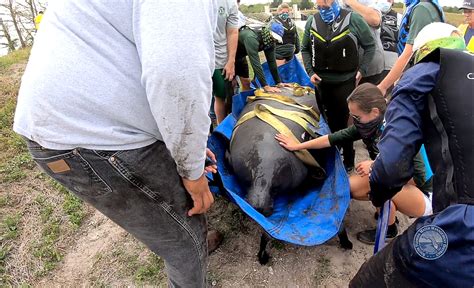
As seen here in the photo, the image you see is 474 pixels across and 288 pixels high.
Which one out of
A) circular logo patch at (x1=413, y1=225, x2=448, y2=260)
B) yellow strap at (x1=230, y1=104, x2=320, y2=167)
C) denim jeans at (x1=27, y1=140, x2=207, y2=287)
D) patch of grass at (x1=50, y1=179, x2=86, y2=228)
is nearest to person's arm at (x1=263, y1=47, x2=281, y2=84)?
yellow strap at (x1=230, y1=104, x2=320, y2=167)

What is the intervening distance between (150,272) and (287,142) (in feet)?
4.98

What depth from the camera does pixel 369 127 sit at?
2.68 meters

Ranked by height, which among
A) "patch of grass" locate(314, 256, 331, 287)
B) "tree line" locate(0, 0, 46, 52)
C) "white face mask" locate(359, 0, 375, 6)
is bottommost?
"tree line" locate(0, 0, 46, 52)

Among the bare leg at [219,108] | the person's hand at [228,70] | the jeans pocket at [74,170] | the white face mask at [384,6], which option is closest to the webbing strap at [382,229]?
the jeans pocket at [74,170]

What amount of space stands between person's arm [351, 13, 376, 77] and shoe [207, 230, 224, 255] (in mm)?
2577

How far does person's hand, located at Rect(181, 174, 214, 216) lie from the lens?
4.91 ft

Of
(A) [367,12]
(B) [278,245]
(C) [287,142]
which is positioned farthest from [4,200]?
(A) [367,12]

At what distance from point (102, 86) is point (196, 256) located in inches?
40.1

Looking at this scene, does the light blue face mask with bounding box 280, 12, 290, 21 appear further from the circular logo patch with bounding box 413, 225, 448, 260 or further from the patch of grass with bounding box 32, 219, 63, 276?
the circular logo patch with bounding box 413, 225, 448, 260

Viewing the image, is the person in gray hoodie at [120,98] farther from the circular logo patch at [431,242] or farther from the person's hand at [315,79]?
the person's hand at [315,79]

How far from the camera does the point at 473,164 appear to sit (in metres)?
1.29

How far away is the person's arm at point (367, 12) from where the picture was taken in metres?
4.00

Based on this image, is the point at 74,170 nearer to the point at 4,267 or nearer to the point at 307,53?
the point at 4,267

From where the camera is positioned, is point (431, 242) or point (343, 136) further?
point (343, 136)
